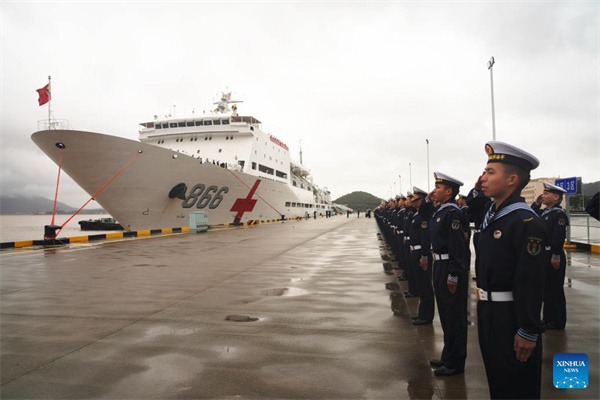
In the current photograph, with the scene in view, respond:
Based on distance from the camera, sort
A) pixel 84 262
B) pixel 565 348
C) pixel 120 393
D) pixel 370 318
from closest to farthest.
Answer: pixel 120 393, pixel 565 348, pixel 370 318, pixel 84 262

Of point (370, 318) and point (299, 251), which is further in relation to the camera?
point (299, 251)

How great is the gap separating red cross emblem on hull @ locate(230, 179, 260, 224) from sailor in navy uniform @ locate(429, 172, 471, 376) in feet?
65.4

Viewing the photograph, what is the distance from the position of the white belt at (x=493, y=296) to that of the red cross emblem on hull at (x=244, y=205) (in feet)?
69.7

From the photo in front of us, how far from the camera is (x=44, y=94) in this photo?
1373 centimetres

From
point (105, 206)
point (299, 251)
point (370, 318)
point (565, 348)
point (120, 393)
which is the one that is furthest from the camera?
point (105, 206)

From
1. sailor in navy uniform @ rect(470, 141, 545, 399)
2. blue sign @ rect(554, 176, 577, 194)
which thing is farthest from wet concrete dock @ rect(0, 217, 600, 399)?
blue sign @ rect(554, 176, 577, 194)

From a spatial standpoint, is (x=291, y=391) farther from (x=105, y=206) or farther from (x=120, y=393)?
(x=105, y=206)

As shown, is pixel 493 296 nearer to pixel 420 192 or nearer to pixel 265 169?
pixel 420 192

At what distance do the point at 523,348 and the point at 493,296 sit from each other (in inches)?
11.9

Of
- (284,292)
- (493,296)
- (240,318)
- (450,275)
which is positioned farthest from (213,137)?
(493,296)

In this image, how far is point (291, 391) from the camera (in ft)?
8.91

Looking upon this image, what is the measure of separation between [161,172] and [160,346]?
14.1 m

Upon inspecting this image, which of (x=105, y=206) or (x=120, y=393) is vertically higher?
(x=105, y=206)

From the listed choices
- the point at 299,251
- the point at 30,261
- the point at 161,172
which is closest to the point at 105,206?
the point at 161,172
